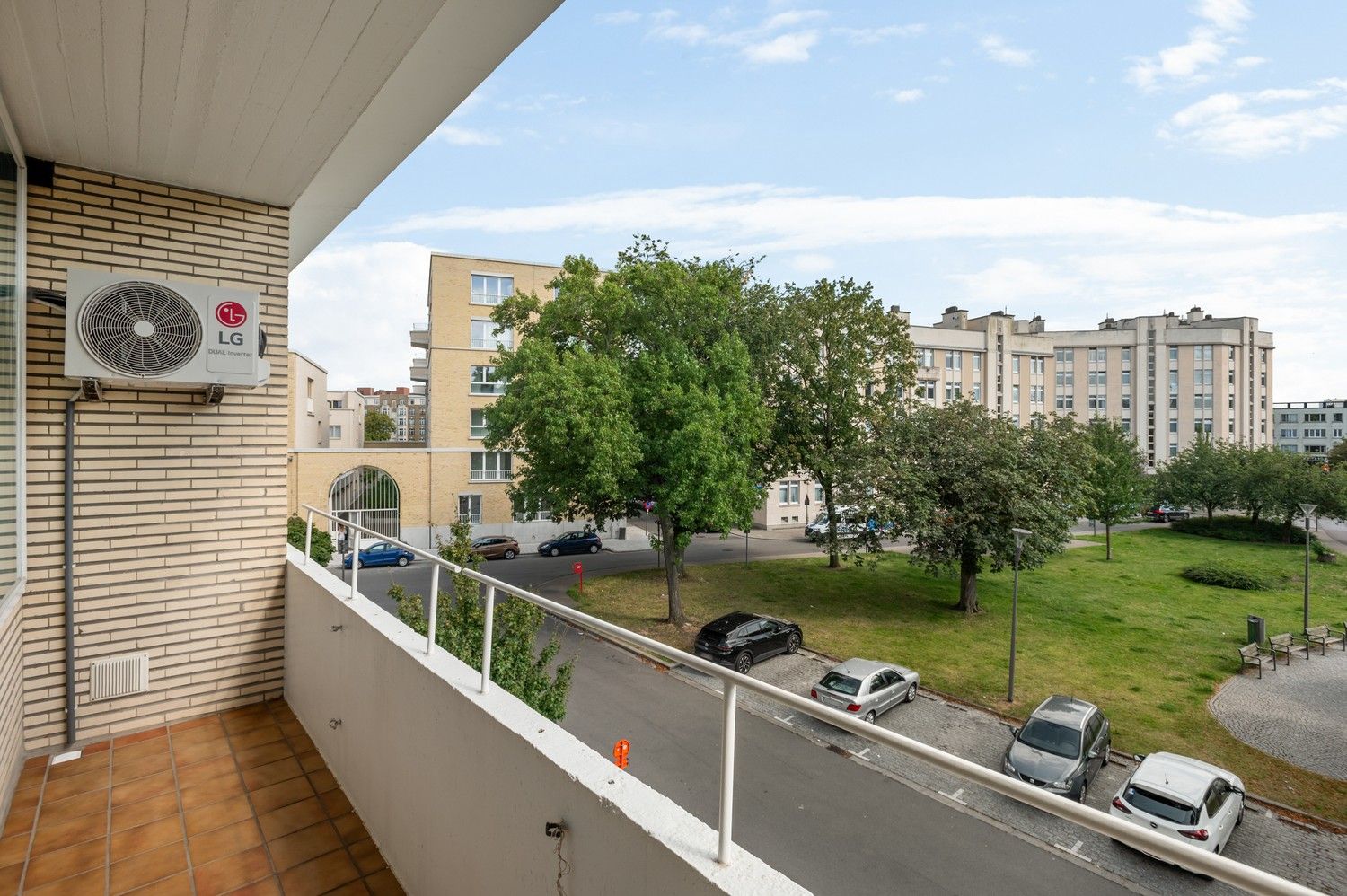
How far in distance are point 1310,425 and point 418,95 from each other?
122 m

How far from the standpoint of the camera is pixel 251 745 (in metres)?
4.27

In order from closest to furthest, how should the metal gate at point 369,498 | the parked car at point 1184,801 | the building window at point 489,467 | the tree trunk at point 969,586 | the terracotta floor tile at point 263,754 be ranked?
1. the terracotta floor tile at point 263,754
2. the parked car at point 1184,801
3. the tree trunk at point 969,586
4. the metal gate at point 369,498
5. the building window at point 489,467

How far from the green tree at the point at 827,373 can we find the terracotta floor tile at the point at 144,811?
1943 centimetres

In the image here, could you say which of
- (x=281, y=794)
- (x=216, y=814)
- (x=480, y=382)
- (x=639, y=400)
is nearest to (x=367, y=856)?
(x=281, y=794)

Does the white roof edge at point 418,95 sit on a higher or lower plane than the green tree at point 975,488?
higher

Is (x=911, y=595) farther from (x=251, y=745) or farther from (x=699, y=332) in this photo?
(x=251, y=745)

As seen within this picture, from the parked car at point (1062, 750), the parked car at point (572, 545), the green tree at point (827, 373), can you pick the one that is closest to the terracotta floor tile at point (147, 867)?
the parked car at point (1062, 750)

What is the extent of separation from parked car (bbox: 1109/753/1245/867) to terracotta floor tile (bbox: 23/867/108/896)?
975cm

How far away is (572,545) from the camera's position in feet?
90.1

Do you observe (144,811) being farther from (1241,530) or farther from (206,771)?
(1241,530)

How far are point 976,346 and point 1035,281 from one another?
1039 inches

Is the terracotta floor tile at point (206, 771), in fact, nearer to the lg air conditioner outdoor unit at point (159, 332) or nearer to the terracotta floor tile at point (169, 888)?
the terracotta floor tile at point (169, 888)

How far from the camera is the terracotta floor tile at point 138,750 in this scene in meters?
4.11

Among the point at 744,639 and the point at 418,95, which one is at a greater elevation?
the point at 418,95
